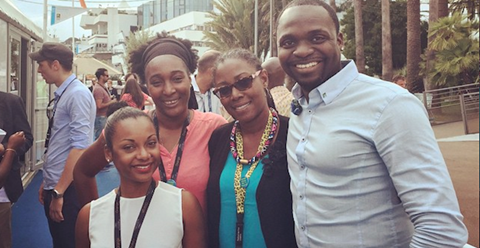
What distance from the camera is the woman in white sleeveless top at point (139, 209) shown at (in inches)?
83.3

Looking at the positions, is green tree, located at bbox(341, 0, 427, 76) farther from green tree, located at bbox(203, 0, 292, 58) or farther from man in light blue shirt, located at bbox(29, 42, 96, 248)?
man in light blue shirt, located at bbox(29, 42, 96, 248)

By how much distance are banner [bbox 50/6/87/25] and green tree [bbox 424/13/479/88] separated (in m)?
14.2

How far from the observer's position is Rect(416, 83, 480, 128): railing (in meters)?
1.46

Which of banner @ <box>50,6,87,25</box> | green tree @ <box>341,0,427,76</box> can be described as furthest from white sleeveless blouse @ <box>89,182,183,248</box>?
green tree @ <box>341,0,427,76</box>

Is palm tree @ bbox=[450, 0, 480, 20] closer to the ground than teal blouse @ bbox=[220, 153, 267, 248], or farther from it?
farther from it

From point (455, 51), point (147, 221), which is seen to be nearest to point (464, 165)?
point (455, 51)

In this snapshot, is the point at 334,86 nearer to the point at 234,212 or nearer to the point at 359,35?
the point at 234,212

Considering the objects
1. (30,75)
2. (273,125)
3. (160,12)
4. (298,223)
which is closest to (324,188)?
(298,223)

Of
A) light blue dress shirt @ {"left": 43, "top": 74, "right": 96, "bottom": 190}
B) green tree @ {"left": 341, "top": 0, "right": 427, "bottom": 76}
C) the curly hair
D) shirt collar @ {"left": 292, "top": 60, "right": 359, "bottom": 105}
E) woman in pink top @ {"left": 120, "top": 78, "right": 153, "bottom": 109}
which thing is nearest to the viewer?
shirt collar @ {"left": 292, "top": 60, "right": 359, "bottom": 105}

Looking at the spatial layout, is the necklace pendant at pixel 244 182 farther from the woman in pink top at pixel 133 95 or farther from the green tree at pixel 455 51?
the woman in pink top at pixel 133 95

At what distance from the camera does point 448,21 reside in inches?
73.5

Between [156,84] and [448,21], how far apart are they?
54.2 inches

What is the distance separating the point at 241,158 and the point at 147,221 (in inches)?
19.7

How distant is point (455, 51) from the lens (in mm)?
1665
